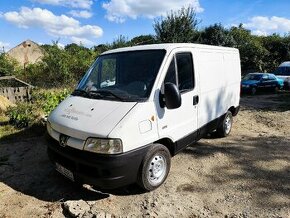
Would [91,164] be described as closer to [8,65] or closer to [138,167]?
[138,167]

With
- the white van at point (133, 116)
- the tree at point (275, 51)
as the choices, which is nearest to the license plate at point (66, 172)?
the white van at point (133, 116)

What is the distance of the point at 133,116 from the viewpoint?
3.92m

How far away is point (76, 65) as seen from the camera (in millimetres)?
16156

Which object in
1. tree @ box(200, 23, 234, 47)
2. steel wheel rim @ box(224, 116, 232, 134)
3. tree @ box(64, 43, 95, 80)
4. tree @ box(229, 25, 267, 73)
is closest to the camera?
steel wheel rim @ box(224, 116, 232, 134)

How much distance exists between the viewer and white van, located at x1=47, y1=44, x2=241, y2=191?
3.84 metres

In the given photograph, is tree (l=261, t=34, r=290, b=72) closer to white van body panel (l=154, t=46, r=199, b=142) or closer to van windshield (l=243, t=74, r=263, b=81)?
van windshield (l=243, t=74, r=263, b=81)

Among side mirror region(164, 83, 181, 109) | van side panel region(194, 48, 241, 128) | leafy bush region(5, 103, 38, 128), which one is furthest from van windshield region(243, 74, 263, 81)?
side mirror region(164, 83, 181, 109)

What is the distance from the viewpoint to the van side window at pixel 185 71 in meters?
4.77

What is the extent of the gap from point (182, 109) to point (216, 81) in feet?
5.07

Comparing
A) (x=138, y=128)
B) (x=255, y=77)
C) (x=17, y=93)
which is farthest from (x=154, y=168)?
(x=255, y=77)

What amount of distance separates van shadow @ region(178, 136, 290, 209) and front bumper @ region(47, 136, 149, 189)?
107 cm

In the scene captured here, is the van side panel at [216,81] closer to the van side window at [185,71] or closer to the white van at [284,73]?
the van side window at [185,71]

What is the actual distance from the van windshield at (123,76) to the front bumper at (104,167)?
0.89 metres

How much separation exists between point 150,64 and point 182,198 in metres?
2.10
